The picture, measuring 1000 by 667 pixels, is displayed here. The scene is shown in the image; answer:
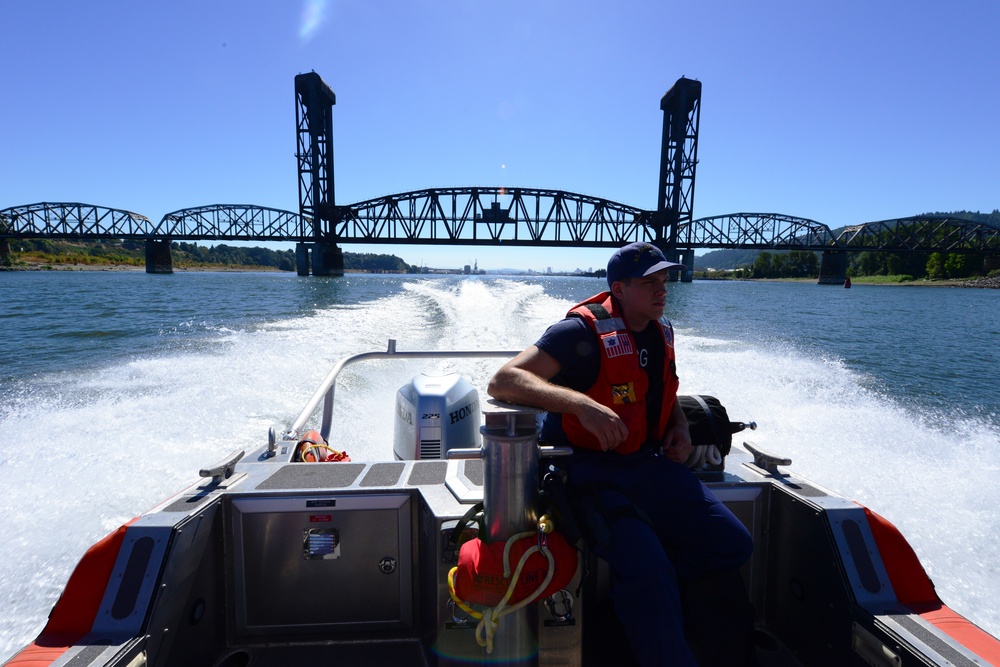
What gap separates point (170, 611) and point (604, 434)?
165 centimetres

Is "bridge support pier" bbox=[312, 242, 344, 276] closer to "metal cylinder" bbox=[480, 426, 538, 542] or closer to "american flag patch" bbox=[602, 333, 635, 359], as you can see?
"american flag patch" bbox=[602, 333, 635, 359]

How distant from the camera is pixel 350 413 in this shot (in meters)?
6.54

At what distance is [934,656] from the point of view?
62.1 inches

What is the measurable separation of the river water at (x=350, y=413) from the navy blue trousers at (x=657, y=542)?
1092mm

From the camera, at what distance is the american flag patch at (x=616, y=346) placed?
200cm

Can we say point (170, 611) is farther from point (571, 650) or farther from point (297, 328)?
point (297, 328)

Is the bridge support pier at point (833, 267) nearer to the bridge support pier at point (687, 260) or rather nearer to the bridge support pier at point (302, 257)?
the bridge support pier at point (687, 260)

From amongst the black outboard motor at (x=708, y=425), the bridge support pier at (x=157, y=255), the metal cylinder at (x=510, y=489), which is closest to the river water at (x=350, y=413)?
the black outboard motor at (x=708, y=425)

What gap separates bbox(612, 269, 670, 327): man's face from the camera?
6.84 ft

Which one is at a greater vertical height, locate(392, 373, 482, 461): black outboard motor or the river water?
locate(392, 373, 482, 461): black outboard motor

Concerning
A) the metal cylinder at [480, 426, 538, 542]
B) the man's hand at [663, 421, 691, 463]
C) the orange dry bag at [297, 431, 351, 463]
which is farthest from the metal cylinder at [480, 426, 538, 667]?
the orange dry bag at [297, 431, 351, 463]

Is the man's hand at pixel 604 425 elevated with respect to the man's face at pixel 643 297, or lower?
lower

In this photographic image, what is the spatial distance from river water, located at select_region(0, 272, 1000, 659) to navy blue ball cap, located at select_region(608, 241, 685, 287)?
1.37 metres

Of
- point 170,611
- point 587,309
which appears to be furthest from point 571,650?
point 170,611
